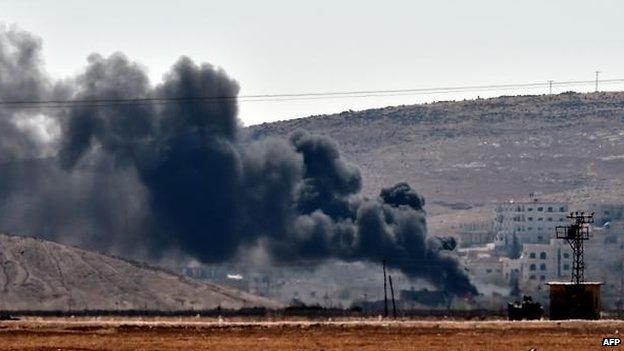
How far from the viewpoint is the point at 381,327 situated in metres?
111

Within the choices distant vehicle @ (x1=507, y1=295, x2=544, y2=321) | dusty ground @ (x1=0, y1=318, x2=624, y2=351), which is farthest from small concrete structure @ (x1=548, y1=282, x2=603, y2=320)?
dusty ground @ (x1=0, y1=318, x2=624, y2=351)

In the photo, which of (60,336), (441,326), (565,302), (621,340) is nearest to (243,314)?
(565,302)

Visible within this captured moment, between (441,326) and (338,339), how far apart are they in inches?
820

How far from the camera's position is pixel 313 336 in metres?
100

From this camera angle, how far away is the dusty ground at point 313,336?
88562mm

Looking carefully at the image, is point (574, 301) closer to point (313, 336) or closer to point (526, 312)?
point (526, 312)

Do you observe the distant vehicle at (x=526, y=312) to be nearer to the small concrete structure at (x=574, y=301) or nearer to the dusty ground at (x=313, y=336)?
the small concrete structure at (x=574, y=301)

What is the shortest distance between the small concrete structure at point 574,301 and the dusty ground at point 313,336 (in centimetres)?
1522

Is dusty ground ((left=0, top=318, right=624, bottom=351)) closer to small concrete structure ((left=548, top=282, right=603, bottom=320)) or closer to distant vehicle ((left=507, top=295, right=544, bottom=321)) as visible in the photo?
small concrete structure ((left=548, top=282, right=603, bottom=320))

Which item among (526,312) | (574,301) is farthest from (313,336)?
(526,312)

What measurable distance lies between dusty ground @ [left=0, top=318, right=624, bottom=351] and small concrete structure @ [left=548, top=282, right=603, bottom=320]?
1522 cm

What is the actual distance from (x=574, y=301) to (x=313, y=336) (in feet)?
130

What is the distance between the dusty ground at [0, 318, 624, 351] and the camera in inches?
3487

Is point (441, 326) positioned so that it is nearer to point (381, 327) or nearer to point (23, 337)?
point (381, 327)
